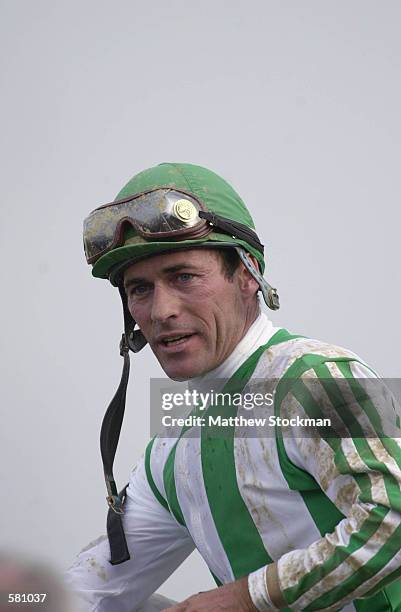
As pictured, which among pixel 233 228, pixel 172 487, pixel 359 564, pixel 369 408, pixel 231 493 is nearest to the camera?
pixel 359 564

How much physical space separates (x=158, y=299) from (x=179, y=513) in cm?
62

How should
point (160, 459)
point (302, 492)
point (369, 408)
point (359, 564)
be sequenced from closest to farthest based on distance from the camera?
point (359, 564) → point (369, 408) → point (302, 492) → point (160, 459)

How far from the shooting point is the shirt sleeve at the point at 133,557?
2.54m

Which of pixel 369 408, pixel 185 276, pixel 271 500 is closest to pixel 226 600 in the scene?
pixel 271 500

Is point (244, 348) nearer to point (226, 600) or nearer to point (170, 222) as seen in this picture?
point (170, 222)

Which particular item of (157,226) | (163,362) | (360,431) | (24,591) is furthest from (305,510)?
(24,591)

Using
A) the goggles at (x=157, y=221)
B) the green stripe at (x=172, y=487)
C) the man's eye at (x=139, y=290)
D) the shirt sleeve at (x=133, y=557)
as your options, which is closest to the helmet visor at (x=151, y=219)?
the goggles at (x=157, y=221)

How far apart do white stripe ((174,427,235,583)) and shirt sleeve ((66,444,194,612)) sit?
21cm

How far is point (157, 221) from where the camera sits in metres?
2.12

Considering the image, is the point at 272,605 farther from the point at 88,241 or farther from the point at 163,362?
the point at 88,241

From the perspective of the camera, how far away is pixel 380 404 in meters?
1.86

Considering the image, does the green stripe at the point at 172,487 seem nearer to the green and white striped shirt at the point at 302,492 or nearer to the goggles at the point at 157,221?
the green and white striped shirt at the point at 302,492

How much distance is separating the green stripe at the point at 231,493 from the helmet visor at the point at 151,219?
0.34m

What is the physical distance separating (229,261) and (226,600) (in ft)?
2.61
